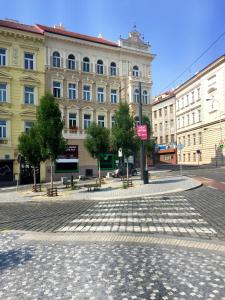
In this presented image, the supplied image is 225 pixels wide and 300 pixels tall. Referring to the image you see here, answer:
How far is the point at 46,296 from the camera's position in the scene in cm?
422

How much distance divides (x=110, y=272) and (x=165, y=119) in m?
65.3

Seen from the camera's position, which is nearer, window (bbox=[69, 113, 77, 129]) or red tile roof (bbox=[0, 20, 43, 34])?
red tile roof (bbox=[0, 20, 43, 34])

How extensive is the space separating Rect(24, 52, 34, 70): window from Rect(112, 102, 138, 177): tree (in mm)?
14607

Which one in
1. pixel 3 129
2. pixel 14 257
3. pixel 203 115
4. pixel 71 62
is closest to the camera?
pixel 14 257

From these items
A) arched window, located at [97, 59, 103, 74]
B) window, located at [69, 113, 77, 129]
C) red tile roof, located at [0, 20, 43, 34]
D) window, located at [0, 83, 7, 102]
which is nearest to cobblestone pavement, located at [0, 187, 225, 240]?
window, located at [0, 83, 7, 102]

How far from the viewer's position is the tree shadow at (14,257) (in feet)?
18.7

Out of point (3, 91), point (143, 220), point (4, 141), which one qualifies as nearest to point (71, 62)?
point (3, 91)

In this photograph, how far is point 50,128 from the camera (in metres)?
20.0

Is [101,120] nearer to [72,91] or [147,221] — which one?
[72,91]

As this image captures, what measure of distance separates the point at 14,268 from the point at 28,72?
30453mm

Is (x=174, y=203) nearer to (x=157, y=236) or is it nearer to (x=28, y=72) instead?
(x=157, y=236)

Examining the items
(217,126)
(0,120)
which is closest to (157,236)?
(0,120)

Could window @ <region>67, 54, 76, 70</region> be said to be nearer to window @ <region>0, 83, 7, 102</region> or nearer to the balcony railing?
window @ <region>0, 83, 7, 102</region>

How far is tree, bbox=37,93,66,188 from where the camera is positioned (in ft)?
65.9
